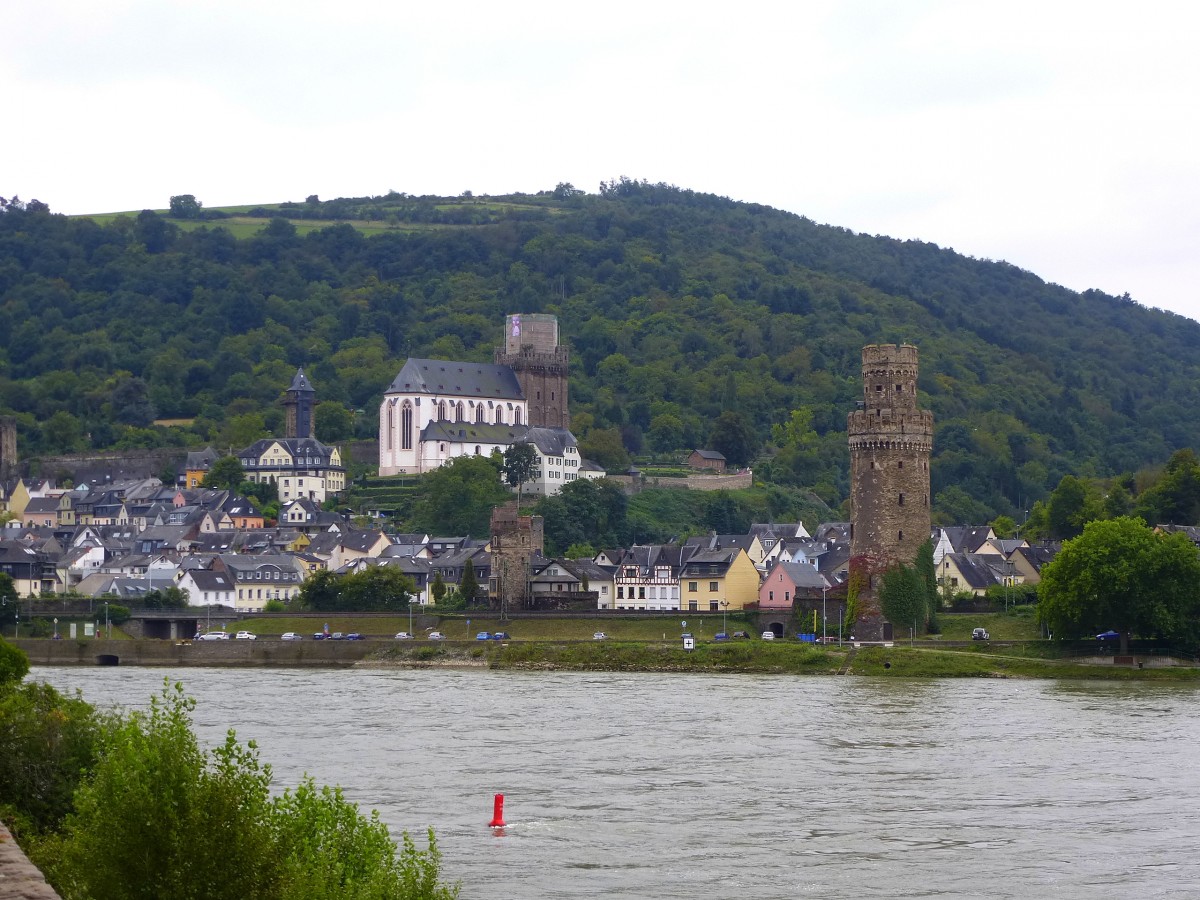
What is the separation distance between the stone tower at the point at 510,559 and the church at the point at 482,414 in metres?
35.1

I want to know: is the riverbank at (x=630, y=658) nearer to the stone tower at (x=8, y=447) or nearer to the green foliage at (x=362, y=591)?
the green foliage at (x=362, y=591)

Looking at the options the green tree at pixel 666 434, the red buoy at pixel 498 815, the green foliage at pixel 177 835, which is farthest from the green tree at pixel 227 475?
the green foliage at pixel 177 835

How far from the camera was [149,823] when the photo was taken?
1777 cm

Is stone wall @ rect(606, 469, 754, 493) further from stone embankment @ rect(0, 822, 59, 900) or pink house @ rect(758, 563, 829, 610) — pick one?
stone embankment @ rect(0, 822, 59, 900)

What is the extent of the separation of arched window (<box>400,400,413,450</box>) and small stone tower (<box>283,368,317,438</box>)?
32.4 feet

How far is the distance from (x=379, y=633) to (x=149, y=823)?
7035 centimetres

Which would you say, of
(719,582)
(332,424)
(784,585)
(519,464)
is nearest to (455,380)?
(332,424)

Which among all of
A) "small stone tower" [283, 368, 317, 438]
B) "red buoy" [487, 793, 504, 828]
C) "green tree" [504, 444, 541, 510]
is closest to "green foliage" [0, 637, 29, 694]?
"red buoy" [487, 793, 504, 828]

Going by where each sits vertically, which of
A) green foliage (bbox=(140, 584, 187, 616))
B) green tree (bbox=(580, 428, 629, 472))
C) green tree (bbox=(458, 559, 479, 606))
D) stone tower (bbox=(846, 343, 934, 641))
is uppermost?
green tree (bbox=(580, 428, 629, 472))

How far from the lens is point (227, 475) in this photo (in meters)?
133

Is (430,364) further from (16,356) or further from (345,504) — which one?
(16,356)

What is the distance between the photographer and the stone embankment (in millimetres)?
14492

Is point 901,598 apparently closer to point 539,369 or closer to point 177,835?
point 177,835

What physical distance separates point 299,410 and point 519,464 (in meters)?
24.9
